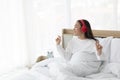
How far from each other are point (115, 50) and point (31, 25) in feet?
7.12

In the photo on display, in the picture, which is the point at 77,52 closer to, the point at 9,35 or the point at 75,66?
the point at 75,66

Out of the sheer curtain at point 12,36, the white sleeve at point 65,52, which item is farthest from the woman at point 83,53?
the sheer curtain at point 12,36

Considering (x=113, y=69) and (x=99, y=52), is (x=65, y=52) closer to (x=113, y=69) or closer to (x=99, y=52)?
(x=99, y=52)

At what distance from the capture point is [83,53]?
2.49 metres

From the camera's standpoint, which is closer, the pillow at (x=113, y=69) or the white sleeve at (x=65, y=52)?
the pillow at (x=113, y=69)

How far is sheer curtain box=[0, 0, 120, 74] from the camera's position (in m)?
3.63

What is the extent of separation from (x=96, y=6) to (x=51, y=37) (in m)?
1.16

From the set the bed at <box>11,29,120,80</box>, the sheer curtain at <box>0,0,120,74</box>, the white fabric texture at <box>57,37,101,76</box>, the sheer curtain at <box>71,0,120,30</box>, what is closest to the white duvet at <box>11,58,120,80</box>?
the bed at <box>11,29,120,80</box>

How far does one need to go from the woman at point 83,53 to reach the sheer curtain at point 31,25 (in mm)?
822

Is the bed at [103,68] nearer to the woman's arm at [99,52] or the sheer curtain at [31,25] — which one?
the woman's arm at [99,52]

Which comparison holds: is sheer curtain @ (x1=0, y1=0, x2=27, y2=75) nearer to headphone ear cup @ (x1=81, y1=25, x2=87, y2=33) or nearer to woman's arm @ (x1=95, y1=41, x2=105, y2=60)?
headphone ear cup @ (x1=81, y1=25, x2=87, y2=33)

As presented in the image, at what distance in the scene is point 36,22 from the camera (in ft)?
13.7

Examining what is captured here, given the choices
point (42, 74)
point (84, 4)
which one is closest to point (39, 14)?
point (84, 4)

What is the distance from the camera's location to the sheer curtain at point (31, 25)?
363cm
